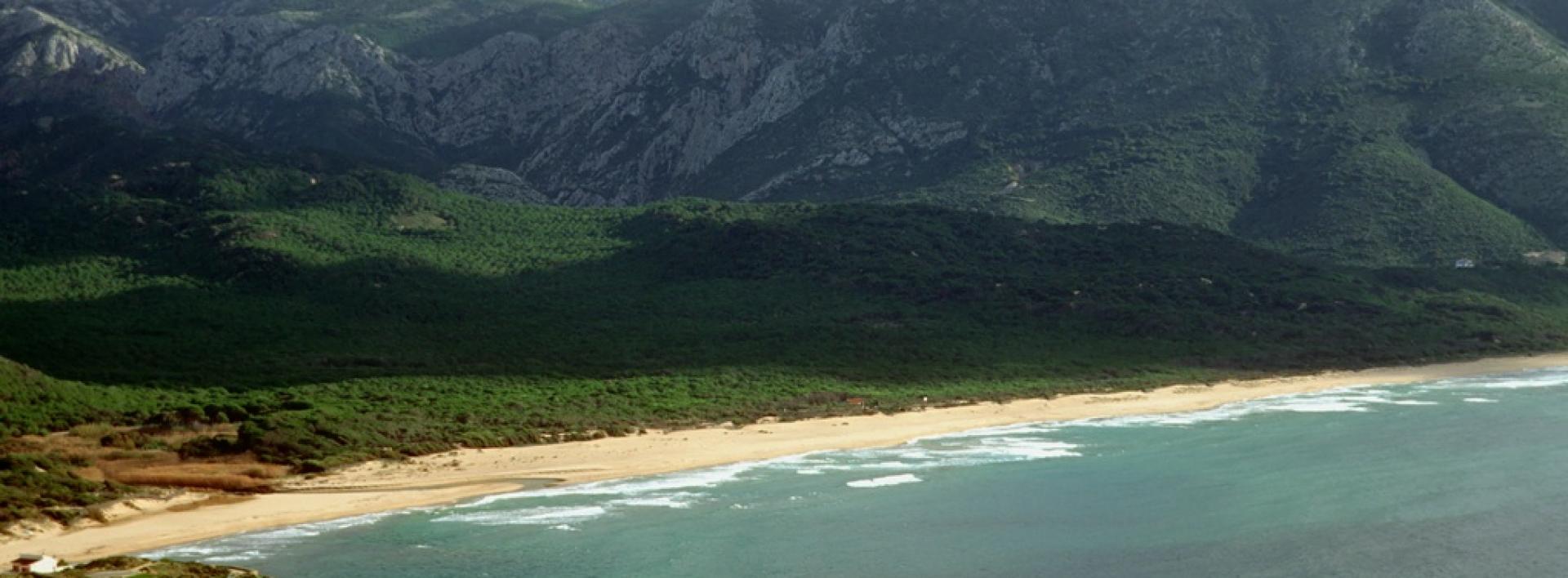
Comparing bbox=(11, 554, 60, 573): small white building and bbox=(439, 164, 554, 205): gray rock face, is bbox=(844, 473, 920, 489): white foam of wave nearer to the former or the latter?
bbox=(11, 554, 60, 573): small white building

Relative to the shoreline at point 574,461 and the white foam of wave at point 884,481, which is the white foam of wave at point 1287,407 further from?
the white foam of wave at point 884,481

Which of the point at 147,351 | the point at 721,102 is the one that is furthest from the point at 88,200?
the point at 721,102

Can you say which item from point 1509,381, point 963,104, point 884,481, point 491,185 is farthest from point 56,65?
point 1509,381

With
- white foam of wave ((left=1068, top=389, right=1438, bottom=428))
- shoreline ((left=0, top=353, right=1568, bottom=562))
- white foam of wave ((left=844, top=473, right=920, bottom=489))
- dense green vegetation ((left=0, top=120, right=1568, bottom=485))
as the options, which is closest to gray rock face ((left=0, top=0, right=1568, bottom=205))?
dense green vegetation ((left=0, top=120, right=1568, bottom=485))

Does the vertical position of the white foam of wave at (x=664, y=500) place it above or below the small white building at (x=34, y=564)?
below

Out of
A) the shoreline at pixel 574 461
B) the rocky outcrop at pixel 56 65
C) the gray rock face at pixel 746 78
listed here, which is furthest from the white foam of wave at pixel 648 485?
the rocky outcrop at pixel 56 65

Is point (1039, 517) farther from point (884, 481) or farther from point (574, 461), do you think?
point (574, 461)
